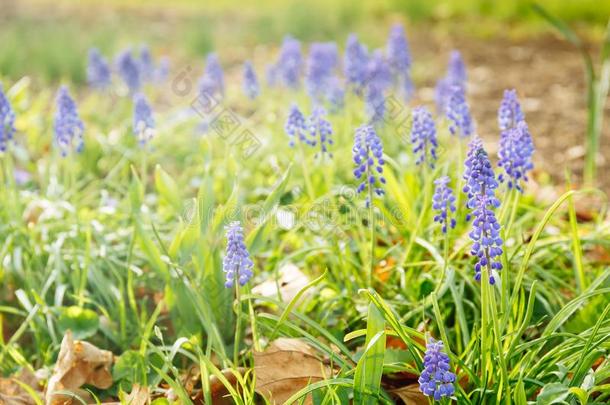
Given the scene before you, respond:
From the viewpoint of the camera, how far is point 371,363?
6.75ft

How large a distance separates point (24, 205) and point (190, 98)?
8.77ft

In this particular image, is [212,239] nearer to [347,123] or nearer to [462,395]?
[462,395]

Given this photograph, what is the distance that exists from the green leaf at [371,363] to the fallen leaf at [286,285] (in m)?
0.70

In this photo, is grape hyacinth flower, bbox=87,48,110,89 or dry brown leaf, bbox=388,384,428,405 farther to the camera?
grape hyacinth flower, bbox=87,48,110,89

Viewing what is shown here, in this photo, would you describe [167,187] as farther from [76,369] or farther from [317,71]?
[317,71]

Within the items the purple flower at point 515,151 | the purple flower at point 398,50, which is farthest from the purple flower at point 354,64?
the purple flower at point 515,151

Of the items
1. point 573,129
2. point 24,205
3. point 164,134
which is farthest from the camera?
point 573,129

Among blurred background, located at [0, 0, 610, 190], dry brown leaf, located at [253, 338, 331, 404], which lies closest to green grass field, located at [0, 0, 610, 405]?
dry brown leaf, located at [253, 338, 331, 404]

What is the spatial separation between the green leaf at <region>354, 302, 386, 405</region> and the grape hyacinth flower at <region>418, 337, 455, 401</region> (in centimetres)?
14

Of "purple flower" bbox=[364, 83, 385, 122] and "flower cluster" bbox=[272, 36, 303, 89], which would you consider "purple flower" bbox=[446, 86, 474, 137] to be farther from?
"flower cluster" bbox=[272, 36, 303, 89]

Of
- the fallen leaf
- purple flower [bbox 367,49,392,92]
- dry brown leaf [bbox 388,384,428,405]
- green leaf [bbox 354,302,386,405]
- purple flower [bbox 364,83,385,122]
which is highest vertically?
purple flower [bbox 367,49,392,92]

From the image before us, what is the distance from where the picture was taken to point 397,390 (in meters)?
2.29

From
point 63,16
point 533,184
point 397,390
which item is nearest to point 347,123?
point 533,184

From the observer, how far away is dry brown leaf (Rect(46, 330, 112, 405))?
2479 mm
